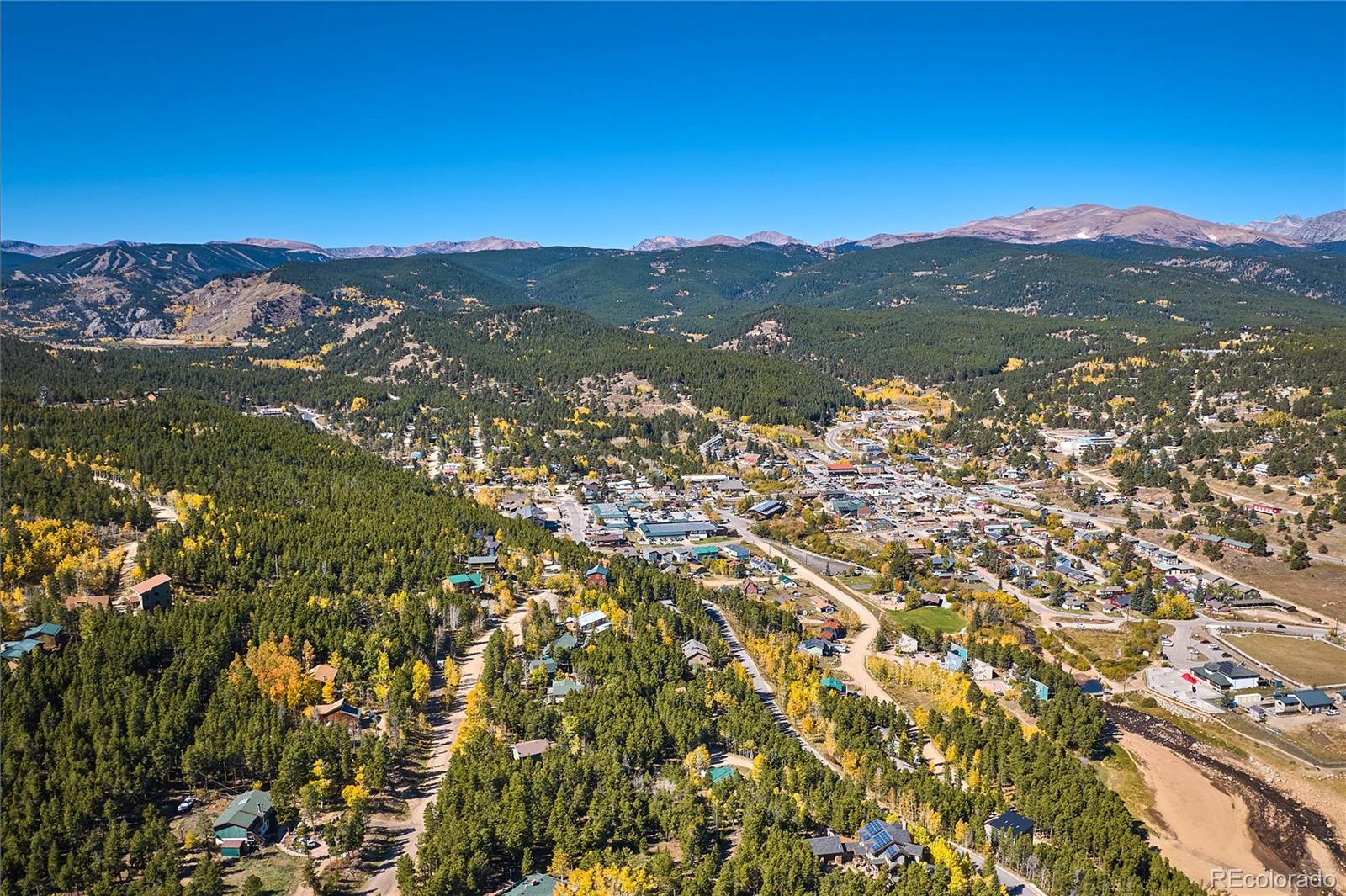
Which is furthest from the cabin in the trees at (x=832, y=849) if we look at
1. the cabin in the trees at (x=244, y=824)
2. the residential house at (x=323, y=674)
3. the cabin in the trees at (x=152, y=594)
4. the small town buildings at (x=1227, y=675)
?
the cabin in the trees at (x=152, y=594)

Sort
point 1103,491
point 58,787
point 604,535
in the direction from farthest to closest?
point 1103,491, point 604,535, point 58,787

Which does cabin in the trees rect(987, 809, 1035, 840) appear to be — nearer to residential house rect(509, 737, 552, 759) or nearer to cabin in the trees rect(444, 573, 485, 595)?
residential house rect(509, 737, 552, 759)

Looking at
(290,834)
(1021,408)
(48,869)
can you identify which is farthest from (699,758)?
(1021,408)

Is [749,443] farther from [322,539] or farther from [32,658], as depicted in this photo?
[32,658]

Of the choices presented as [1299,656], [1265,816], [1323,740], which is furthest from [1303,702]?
[1265,816]

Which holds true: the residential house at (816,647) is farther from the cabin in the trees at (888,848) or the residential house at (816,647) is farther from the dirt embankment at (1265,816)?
the cabin in the trees at (888,848)

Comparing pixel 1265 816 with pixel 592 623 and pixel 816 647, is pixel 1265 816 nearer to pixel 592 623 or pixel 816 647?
pixel 816 647
